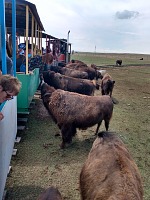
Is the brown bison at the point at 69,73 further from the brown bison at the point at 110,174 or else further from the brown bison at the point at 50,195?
the brown bison at the point at 50,195

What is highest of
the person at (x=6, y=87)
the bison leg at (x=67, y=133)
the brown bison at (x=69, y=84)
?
the person at (x=6, y=87)

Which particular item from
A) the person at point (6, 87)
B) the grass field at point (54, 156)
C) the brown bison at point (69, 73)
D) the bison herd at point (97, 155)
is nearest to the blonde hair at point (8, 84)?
the person at point (6, 87)

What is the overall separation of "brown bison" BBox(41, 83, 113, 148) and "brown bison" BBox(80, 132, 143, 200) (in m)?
Result: 2.32

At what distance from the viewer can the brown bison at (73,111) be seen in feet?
19.2

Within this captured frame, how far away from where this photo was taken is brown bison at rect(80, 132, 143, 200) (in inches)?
93.4

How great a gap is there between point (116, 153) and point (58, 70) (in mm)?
9895

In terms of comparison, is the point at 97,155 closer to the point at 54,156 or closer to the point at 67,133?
the point at 54,156

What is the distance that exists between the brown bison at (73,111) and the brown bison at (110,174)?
2.32 metres

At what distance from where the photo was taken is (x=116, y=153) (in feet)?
9.74

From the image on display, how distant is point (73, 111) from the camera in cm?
589

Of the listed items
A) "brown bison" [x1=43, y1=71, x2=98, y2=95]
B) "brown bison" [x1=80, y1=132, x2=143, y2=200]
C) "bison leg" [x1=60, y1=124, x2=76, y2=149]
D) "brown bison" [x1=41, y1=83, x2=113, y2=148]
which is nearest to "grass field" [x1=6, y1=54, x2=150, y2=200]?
"bison leg" [x1=60, y1=124, x2=76, y2=149]

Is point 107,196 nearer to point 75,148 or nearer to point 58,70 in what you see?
point 75,148

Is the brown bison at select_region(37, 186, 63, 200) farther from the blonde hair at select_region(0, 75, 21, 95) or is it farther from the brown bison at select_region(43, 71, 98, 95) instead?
the brown bison at select_region(43, 71, 98, 95)

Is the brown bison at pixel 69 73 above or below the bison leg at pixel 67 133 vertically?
above
